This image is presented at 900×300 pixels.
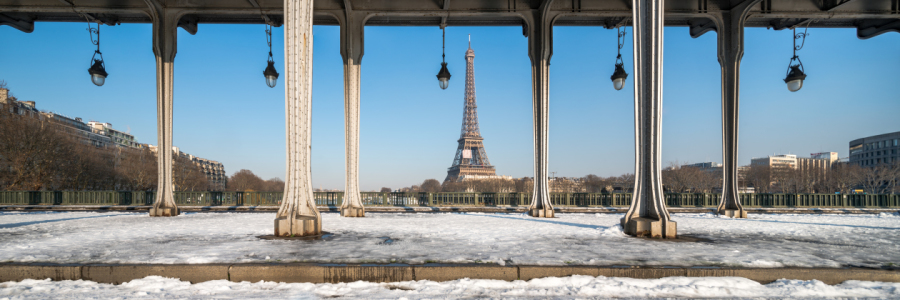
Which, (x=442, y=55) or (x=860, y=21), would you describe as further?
(x=860, y=21)

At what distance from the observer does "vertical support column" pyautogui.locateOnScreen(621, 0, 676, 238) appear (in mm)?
9117

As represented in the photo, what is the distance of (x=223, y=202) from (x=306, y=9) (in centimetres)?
1606

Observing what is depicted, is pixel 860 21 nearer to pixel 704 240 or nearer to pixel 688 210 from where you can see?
pixel 688 210

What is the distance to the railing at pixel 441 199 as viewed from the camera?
70.5 feet

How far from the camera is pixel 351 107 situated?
49.5ft

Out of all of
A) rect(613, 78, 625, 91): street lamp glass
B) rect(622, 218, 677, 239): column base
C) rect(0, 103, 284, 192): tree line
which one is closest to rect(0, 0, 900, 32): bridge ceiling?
rect(613, 78, 625, 91): street lamp glass

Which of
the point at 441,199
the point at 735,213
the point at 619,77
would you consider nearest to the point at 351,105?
the point at 441,199

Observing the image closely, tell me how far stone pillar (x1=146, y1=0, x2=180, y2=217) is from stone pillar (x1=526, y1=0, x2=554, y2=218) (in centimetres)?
1275

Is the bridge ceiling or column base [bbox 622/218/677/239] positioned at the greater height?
the bridge ceiling

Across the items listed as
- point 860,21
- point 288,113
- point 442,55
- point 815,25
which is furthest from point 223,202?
point 860,21

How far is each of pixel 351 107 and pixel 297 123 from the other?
20.0 ft

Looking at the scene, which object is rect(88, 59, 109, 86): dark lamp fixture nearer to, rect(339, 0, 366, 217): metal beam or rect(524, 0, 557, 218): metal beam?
rect(339, 0, 366, 217): metal beam

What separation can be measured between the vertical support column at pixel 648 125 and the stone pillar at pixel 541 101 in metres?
5.59

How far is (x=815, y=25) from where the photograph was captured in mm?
17734
